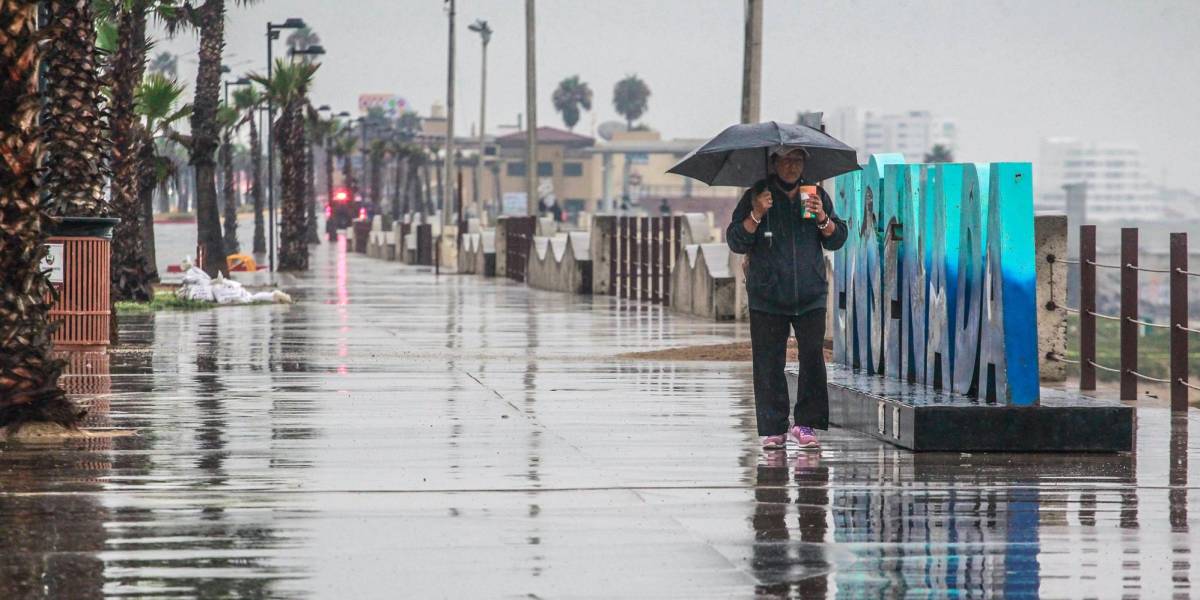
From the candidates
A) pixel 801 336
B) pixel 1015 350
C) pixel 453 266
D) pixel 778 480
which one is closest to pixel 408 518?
pixel 778 480

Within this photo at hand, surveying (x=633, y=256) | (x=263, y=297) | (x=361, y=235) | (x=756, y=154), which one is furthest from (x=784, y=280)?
(x=361, y=235)

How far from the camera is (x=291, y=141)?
6122 centimetres

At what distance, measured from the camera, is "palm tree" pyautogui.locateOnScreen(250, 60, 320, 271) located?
5784 centimetres

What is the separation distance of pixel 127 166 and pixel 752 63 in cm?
967

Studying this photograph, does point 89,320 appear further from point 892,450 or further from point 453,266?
point 453,266

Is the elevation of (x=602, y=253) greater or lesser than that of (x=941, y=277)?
lesser

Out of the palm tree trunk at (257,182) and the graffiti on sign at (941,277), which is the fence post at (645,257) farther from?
the palm tree trunk at (257,182)

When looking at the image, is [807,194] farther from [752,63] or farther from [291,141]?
[291,141]

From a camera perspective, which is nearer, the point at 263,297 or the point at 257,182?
the point at 263,297

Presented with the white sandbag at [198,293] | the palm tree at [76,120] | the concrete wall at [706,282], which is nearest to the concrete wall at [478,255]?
the white sandbag at [198,293]

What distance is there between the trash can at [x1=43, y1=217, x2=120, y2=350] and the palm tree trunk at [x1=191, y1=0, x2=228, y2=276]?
20551 millimetres

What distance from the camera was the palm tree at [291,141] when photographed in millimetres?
57844

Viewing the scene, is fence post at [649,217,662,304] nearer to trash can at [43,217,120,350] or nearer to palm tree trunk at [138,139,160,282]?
palm tree trunk at [138,139,160,282]

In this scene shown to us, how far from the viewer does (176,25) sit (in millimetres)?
48000
